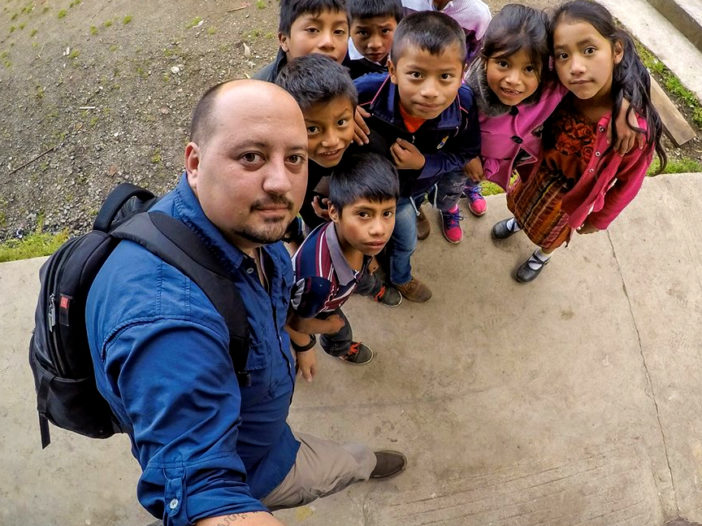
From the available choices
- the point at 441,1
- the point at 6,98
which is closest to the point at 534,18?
the point at 441,1

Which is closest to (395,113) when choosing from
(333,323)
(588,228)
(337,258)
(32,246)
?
(337,258)

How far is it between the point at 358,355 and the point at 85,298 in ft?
5.31

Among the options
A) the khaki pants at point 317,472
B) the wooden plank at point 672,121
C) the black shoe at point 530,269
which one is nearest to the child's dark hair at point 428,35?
the black shoe at point 530,269

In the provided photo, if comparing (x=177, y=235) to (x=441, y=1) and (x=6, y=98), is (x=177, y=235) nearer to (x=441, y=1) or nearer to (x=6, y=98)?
(x=441, y=1)

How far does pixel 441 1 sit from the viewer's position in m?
2.51

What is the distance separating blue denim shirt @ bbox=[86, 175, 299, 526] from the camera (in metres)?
1.08

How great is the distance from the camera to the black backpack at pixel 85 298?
127 cm

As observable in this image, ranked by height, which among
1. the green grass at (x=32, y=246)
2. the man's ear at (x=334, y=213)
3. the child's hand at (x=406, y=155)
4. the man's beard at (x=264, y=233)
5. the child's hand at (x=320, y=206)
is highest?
the man's beard at (x=264, y=233)

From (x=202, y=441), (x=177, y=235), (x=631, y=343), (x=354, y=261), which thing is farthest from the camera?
(x=631, y=343)

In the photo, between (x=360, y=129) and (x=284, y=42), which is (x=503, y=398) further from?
(x=284, y=42)

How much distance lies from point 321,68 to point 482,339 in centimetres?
175

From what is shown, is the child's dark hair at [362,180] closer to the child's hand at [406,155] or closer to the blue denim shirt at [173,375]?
the child's hand at [406,155]

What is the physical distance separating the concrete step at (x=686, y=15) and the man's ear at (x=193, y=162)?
15.3ft

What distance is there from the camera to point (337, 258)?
2061 millimetres
